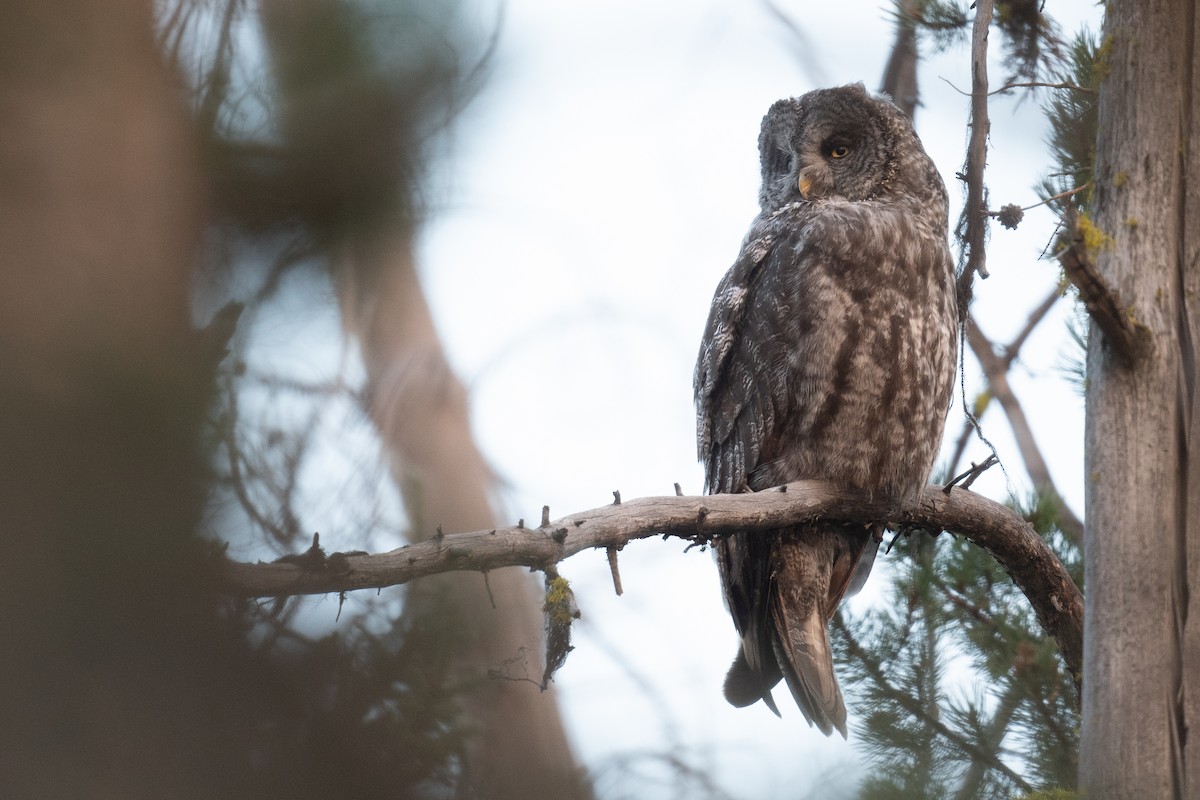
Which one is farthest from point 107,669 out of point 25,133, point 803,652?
point 803,652

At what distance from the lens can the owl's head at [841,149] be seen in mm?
3715

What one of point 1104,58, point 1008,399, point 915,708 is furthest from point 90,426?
point 1008,399

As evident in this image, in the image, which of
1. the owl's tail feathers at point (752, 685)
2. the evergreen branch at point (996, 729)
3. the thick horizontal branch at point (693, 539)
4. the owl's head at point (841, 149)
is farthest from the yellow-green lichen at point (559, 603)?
the owl's head at point (841, 149)

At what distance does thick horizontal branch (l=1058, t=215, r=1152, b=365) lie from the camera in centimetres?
242

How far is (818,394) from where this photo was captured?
3195mm

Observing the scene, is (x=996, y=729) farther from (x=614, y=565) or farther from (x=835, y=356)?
(x=614, y=565)

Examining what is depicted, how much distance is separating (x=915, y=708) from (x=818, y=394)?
990mm

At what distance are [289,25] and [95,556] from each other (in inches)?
17.2

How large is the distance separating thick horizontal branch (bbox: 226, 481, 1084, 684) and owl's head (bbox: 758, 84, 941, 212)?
1146 mm

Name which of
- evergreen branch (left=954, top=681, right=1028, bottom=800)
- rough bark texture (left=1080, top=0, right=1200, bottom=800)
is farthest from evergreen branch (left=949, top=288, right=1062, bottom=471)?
rough bark texture (left=1080, top=0, right=1200, bottom=800)

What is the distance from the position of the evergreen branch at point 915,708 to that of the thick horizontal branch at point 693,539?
0.34 meters

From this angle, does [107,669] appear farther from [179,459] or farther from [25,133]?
[25,133]

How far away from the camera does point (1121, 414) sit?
262 centimetres

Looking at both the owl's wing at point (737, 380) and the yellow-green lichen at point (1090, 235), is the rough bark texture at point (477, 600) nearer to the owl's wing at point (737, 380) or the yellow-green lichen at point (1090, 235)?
the yellow-green lichen at point (1090, 235)
